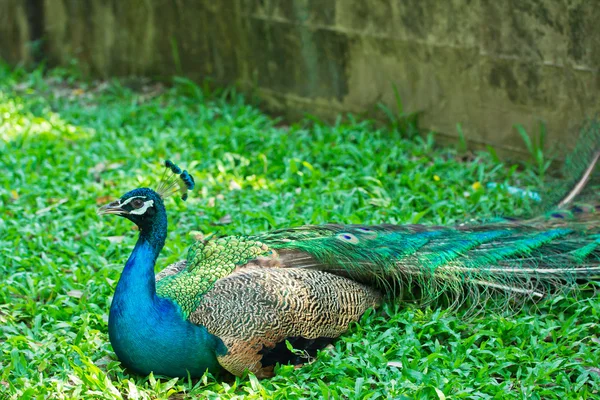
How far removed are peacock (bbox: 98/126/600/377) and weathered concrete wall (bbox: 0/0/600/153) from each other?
1.42 meters

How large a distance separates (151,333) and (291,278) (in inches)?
25.1

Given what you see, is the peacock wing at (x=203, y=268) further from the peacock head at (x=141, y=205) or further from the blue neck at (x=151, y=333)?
the peacock head at (x=141, y=205)

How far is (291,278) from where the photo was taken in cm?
329

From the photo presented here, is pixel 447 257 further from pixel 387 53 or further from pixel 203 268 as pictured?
pixel 387 53

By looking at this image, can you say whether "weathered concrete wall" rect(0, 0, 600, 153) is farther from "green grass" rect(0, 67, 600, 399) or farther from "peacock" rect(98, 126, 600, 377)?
"peacock" rect(98, 126, 600, 377)

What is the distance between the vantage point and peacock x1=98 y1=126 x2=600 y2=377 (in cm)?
306

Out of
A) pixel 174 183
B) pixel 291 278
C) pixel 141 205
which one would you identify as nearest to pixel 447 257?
pixel 291 278

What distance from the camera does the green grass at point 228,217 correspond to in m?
3.08

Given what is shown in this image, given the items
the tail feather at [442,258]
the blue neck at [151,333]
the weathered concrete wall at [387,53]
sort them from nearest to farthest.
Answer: the blue neck at [151,333] → the tail feather at [442,258] → the weathered concrete wall at [387,53]

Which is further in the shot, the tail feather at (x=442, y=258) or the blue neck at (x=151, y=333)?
the tail feather at (x=442, y=258)

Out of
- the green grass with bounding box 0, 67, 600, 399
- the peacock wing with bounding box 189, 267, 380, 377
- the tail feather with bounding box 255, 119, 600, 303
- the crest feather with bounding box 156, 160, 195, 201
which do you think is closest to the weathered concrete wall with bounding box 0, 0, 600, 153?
the green grass with bounding box 0, 67, 600, 399

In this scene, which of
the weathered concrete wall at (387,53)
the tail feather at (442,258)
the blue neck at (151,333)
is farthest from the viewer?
the weathered concrete wall at (387,53)

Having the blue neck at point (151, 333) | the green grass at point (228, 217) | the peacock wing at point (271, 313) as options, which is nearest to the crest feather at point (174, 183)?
the blue neck at point (151, 333)

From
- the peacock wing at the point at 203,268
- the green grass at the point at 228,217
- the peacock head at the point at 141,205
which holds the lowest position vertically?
the green grass at the point at 228,217
